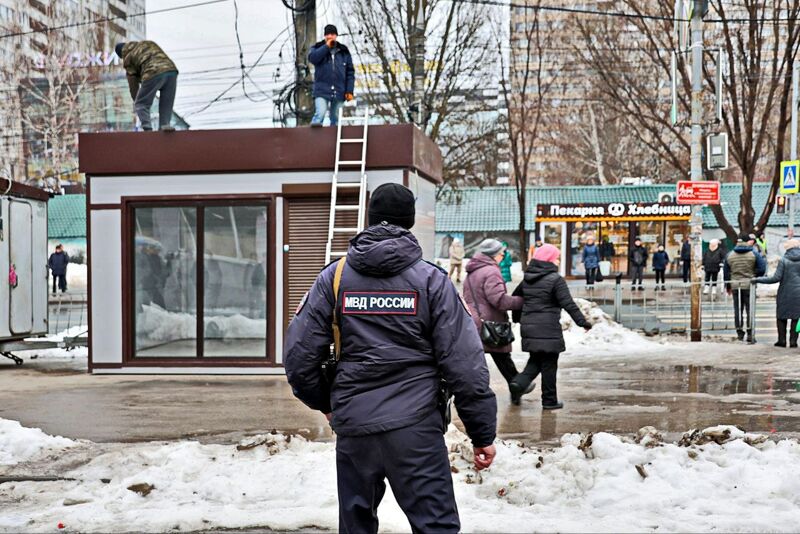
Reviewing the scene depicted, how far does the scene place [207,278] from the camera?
11.8 metres

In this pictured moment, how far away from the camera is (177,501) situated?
5652 millimetres

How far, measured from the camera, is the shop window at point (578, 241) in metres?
34.3

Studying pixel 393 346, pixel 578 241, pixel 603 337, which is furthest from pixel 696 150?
pixel 578 241

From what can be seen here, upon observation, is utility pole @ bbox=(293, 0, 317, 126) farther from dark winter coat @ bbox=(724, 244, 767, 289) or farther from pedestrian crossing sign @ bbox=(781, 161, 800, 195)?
pedestrian crossing sign @ bbox=(781, 161, 800, 195)

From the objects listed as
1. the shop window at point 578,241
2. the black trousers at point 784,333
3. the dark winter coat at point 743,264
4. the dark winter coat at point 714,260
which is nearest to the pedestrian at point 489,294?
the black trousers at point 784,333

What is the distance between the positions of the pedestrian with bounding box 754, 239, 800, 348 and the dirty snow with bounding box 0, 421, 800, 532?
7.37m

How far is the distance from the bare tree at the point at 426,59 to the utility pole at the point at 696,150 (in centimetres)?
774

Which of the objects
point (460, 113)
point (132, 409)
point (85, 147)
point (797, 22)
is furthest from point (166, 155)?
point (460, 113)

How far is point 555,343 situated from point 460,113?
63.3 feet

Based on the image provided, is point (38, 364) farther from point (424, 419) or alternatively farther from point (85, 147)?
point (424, 419)

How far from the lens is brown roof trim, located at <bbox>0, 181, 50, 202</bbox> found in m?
13.6

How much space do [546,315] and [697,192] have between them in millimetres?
6819

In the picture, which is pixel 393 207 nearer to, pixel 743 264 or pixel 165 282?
pixel 165 282

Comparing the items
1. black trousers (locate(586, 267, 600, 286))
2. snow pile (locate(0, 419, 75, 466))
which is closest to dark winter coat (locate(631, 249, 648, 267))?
black trousers (locate(586, 267, 600, 286))
